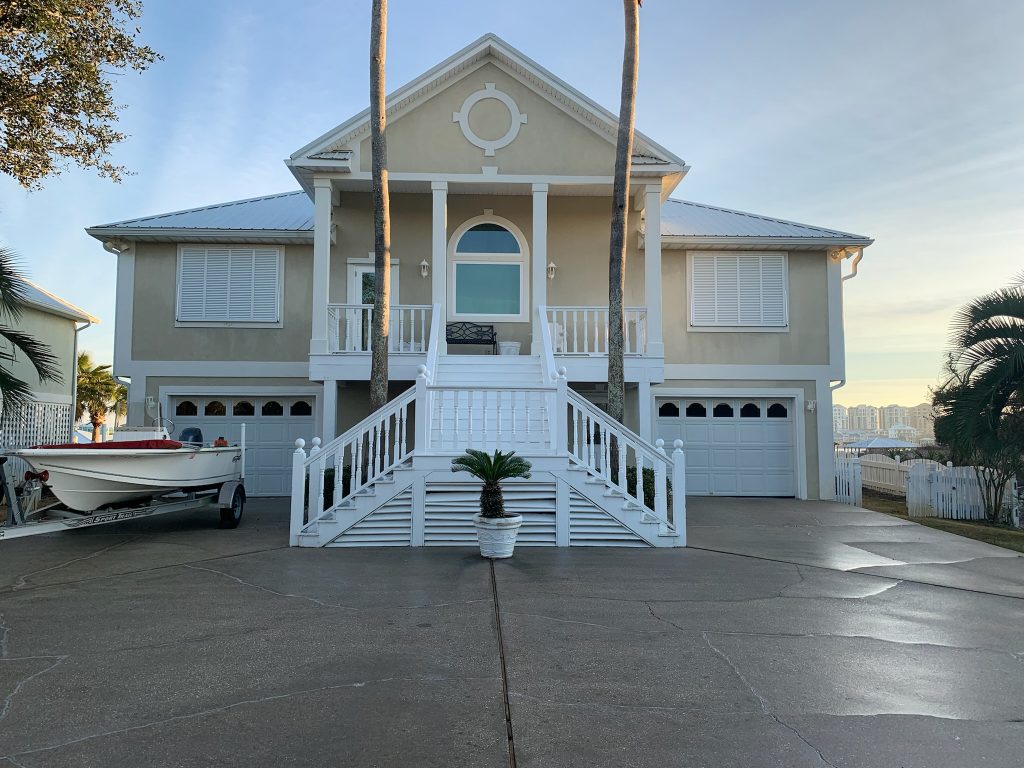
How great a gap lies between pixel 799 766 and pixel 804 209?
55.3 feet

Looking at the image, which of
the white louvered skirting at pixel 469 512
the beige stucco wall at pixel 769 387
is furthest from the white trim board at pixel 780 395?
the white louvered skirting at pixel 469 512

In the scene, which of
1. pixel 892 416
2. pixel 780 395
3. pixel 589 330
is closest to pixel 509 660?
pixel 589 330

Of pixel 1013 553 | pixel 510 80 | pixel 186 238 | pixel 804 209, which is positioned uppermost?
pixel 510 80

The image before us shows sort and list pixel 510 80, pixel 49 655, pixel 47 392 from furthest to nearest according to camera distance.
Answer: pixel 47 392 < pixel 510 80 < pixel 49 655

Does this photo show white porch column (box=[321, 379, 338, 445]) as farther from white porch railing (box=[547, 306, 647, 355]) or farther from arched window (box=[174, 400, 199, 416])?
arched window (box=[174, 400, 199, 416])

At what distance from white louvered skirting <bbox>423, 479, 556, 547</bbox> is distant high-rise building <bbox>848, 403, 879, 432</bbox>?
5242 cm

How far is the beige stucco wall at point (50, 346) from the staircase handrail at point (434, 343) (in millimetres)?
9301

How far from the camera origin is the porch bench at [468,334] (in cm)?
1380

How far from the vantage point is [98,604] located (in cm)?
624

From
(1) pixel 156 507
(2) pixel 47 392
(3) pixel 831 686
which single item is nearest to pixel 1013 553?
(3) pixel 831 686

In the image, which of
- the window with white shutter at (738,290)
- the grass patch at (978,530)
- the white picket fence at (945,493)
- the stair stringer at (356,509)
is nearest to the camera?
the stair stringer at (356,509)

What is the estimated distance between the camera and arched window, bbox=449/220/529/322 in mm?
14625

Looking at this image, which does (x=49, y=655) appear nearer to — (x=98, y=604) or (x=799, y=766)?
(x=98, y=604)

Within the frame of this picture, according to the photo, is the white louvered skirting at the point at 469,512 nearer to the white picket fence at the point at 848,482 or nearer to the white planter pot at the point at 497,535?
the white planter pot at the point at 497,535
